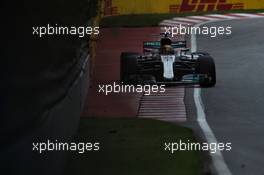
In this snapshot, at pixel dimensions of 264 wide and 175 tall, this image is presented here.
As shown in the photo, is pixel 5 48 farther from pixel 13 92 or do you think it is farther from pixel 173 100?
pixel 173 100

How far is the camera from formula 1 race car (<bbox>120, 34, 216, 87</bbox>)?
17328 mm

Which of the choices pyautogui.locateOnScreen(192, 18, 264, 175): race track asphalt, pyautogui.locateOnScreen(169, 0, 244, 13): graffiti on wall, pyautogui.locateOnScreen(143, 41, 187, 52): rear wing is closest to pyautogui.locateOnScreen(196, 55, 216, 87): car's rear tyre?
pyautogui.locateOnScreen(192, 18, 264, 175): race track asphalt

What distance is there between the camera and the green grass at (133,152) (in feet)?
31.2

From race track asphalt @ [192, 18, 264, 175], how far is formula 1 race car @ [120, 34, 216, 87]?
46 cm

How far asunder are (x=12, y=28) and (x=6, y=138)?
0.69 m

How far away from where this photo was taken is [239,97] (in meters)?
16.7

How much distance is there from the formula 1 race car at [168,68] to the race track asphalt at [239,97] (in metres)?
0.46

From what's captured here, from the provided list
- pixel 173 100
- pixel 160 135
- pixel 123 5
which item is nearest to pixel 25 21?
pixel 160 135

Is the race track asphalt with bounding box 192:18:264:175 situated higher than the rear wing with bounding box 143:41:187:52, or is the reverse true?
the rear wing with bounding box 143:41:187:52

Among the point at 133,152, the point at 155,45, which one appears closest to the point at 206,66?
the point at 155,45

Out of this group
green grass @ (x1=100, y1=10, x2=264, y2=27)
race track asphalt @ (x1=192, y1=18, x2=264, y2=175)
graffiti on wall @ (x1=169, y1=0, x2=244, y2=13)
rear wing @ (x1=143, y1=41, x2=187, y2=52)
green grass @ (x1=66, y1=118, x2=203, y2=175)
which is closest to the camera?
green grass @ (x1=66, y1=118, x2=203, y2=175)

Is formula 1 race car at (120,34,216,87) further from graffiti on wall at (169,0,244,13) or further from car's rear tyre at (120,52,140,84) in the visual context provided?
graffiti on wall at (169,0,244,13)

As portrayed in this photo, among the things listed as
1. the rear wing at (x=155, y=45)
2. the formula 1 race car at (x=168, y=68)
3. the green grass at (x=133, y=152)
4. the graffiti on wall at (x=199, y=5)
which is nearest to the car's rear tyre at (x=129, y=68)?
the formula 1 race car at (x=168, y=68)

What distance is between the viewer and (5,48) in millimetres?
4934
